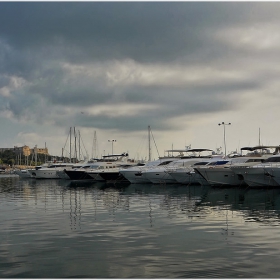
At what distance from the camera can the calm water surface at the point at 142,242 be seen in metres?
12.5

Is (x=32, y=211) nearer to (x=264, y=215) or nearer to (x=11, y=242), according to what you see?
(x=11, y=242)

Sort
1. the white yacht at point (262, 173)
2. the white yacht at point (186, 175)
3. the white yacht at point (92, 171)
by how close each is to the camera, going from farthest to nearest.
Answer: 1. the white yacht at point (92, 171)
2. the white yacht at point (186, 175)
3. the white yacht at point (262, 173)

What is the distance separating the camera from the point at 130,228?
1970 centimetres

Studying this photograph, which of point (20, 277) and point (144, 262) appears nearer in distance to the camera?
point (20, 277)

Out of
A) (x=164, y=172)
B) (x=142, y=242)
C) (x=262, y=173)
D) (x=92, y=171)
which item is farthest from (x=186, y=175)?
(x=142, y=242)

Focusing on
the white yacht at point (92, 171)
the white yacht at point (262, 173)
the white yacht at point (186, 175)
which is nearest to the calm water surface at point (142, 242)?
the white yacht at point (262, 173)

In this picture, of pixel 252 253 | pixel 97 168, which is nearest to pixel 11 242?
pixel 252 253

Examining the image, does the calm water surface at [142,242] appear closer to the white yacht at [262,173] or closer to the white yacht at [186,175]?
the white yacht at [262,173]

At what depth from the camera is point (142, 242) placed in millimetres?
16375

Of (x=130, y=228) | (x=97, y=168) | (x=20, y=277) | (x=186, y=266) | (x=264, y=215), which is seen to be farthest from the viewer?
(x=97, y=168)

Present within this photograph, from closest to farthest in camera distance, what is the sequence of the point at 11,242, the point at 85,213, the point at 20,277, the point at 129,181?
the point at 20,277 → the point at 11,242 → the point at 85,213 → the point at 129,181

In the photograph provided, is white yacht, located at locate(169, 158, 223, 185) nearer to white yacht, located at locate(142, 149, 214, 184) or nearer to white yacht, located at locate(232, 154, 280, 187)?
white yacht, located at locate(142, 149, 214, 184)

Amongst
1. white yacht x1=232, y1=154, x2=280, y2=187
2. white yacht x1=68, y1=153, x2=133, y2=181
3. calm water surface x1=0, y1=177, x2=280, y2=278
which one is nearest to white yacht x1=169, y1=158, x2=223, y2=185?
white yacht x1=232, y1=154, x2=280, y2=187

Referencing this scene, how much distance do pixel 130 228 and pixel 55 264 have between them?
6.79 m
